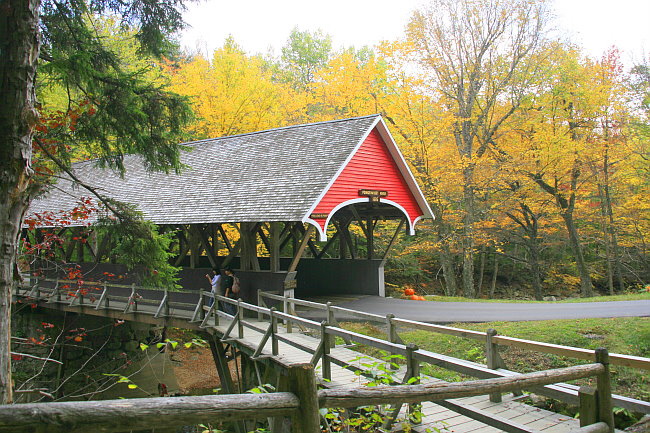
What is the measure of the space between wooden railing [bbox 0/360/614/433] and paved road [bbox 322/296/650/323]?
26.4 feet

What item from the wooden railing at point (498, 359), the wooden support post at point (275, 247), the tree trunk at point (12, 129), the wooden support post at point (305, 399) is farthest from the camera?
the wooden support post at point (275, 247)

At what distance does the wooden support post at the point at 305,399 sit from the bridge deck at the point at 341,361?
1.86 meters

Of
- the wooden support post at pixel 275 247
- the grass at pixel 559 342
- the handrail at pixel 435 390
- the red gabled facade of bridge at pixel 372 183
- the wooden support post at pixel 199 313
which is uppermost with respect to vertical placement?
the red gabled facade of bridge at pixel 372 183

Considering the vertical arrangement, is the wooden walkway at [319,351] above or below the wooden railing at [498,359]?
below

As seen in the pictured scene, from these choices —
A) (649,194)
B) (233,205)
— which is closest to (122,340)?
(233,205)

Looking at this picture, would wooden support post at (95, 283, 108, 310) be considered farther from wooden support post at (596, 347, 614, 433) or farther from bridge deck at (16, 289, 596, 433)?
wooden support post at (596, 347, 614, 433)

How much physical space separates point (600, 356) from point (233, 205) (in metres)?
10.4

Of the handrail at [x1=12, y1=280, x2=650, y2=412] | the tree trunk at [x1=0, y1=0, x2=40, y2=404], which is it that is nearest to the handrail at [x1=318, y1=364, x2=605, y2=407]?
the handrail at [x1=12, y1=280, x2=650, y2=412]

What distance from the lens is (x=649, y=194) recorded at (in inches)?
817

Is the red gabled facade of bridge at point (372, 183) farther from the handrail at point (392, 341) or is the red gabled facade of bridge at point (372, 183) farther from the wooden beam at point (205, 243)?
the wooden beam at point (205, 243)

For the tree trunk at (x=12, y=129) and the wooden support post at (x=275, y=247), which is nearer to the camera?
the tree trunk at (x=12, y=129)

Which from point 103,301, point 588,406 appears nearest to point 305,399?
point 588,406

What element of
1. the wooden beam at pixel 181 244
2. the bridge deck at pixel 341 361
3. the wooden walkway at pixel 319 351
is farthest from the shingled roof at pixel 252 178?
the bridge deck at pixel 341 361

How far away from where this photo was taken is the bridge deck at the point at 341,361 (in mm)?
5227
